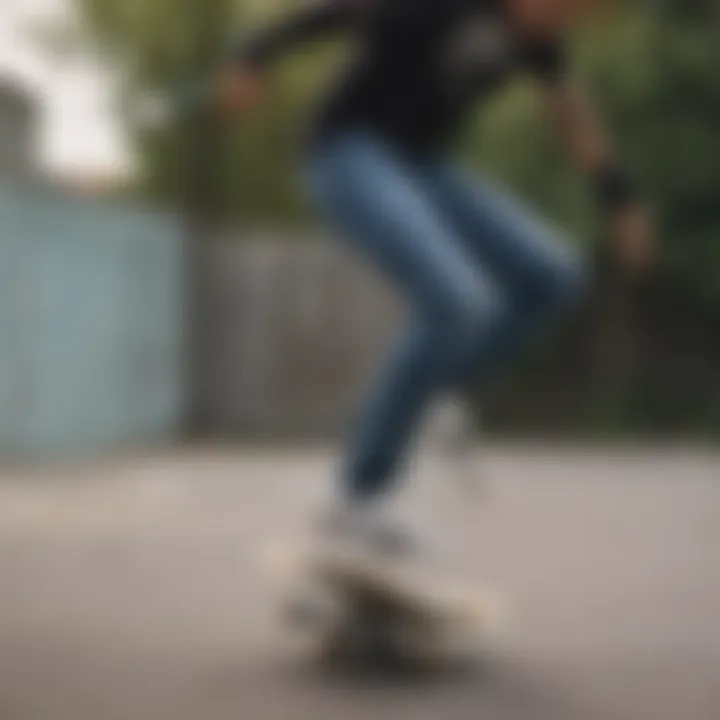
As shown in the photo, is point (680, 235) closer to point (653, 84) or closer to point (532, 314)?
point (653, 84)

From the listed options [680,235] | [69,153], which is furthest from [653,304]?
[69,153]

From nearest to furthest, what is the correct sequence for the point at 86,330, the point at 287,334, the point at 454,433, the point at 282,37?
the point at 282,37
the point at 454,433
the point at 287,334
the point at 86,330

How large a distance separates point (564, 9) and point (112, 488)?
96 cm

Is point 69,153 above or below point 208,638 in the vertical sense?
above

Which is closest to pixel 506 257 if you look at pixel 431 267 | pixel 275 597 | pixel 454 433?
pixel 431 267

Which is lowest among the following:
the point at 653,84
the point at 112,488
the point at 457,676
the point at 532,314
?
the point at 457,676

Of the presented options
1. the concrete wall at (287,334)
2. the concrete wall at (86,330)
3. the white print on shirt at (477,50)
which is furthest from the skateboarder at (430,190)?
the concrete wall at (86,330)

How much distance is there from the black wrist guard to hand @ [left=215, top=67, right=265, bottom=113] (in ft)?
0.74

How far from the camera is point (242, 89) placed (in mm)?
834

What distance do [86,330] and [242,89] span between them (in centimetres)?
122

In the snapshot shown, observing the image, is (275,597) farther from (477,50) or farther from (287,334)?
(287,334)

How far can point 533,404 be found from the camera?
1204 millimetres

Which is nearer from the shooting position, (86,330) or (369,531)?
(369,531)

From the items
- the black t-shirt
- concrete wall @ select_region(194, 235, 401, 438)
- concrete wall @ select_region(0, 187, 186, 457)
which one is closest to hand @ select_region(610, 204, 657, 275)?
the black t-shirt
